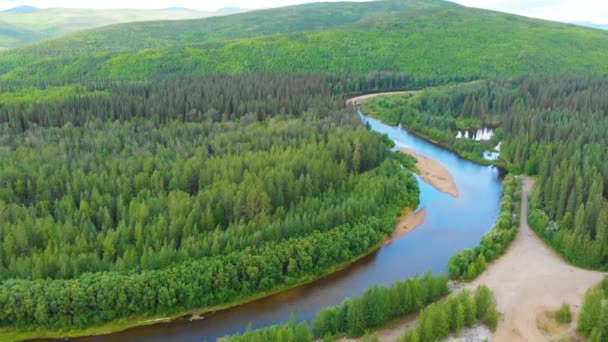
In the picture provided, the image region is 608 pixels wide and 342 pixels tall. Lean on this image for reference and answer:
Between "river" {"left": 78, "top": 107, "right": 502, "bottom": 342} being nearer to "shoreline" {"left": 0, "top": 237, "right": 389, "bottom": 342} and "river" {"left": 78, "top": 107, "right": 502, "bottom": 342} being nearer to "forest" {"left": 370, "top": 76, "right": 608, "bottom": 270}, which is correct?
"shoreline" {"left": 0, "top": 237, "right": 389, "bottom": 342}

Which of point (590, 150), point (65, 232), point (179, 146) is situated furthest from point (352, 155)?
point (65, 232)

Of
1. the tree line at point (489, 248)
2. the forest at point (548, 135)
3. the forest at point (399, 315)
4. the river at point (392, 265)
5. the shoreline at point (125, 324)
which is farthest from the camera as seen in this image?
the forest at point (548, 135)

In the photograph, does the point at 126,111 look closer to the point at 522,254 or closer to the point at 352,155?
the point at 352,155

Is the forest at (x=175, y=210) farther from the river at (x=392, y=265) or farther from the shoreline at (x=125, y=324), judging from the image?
the river at (x=392, y=265)

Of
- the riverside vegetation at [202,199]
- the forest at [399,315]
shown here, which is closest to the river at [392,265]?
the riverside vegetation at [202,199]

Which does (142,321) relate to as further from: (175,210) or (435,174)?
(435,174)

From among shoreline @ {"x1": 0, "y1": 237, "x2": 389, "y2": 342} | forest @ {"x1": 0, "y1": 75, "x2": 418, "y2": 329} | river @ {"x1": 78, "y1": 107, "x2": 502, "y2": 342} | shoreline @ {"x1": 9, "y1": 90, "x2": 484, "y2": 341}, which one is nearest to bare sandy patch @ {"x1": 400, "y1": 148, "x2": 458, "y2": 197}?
river @ {"x1": 78, "y1": 107, "x2": 502, "y2": 342}
